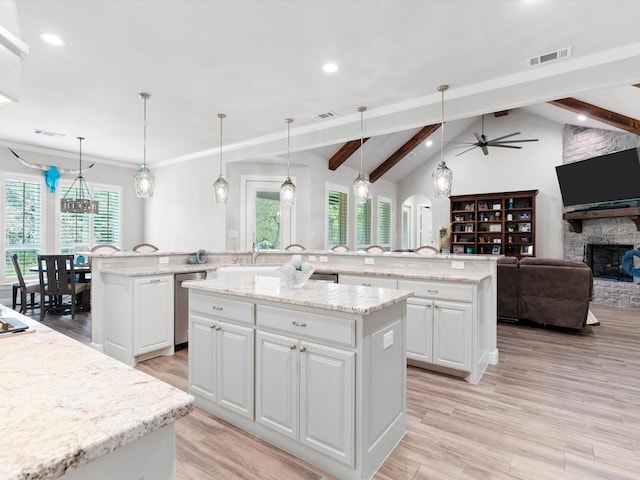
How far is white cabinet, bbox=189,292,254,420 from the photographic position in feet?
7.36

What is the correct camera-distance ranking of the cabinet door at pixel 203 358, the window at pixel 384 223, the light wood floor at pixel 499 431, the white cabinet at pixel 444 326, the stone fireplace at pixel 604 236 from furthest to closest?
the window at pixel 384 223, the stone fireplace at pixel 604 236, the white cabinet at pixel 444 326, the cabinet door at pixel 203 358, the light wood floor at pixel 499 431

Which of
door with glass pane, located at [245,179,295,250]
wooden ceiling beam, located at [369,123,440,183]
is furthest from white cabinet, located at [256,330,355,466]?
wooden ceiling beam, located at [369,123,440,183]

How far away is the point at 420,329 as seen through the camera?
3.28m

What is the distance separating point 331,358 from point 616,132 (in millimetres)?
7814

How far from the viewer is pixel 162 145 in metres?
6.27

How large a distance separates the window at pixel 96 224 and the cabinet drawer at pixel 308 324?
6102mm

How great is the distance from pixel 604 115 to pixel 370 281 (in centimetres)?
532

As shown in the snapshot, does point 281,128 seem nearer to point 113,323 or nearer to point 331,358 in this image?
point 113,323

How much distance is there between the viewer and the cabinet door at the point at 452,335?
119 inches

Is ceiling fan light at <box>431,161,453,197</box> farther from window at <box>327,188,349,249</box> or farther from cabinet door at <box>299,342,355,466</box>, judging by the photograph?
window at <box>327,188,349,249</box>

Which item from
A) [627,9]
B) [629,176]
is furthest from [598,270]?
[627,9]

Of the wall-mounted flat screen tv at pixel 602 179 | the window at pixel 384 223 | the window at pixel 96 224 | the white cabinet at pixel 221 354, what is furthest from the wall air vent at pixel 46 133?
the wall-mounted flat screen tv at pixel 602 179

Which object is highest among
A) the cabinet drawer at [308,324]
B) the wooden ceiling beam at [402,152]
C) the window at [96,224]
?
the wooden ceiling beam at [402,152]

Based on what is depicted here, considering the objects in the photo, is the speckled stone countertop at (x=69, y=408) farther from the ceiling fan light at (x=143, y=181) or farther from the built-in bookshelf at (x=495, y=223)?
the built-in bookshelf at (x=495, y=223)
